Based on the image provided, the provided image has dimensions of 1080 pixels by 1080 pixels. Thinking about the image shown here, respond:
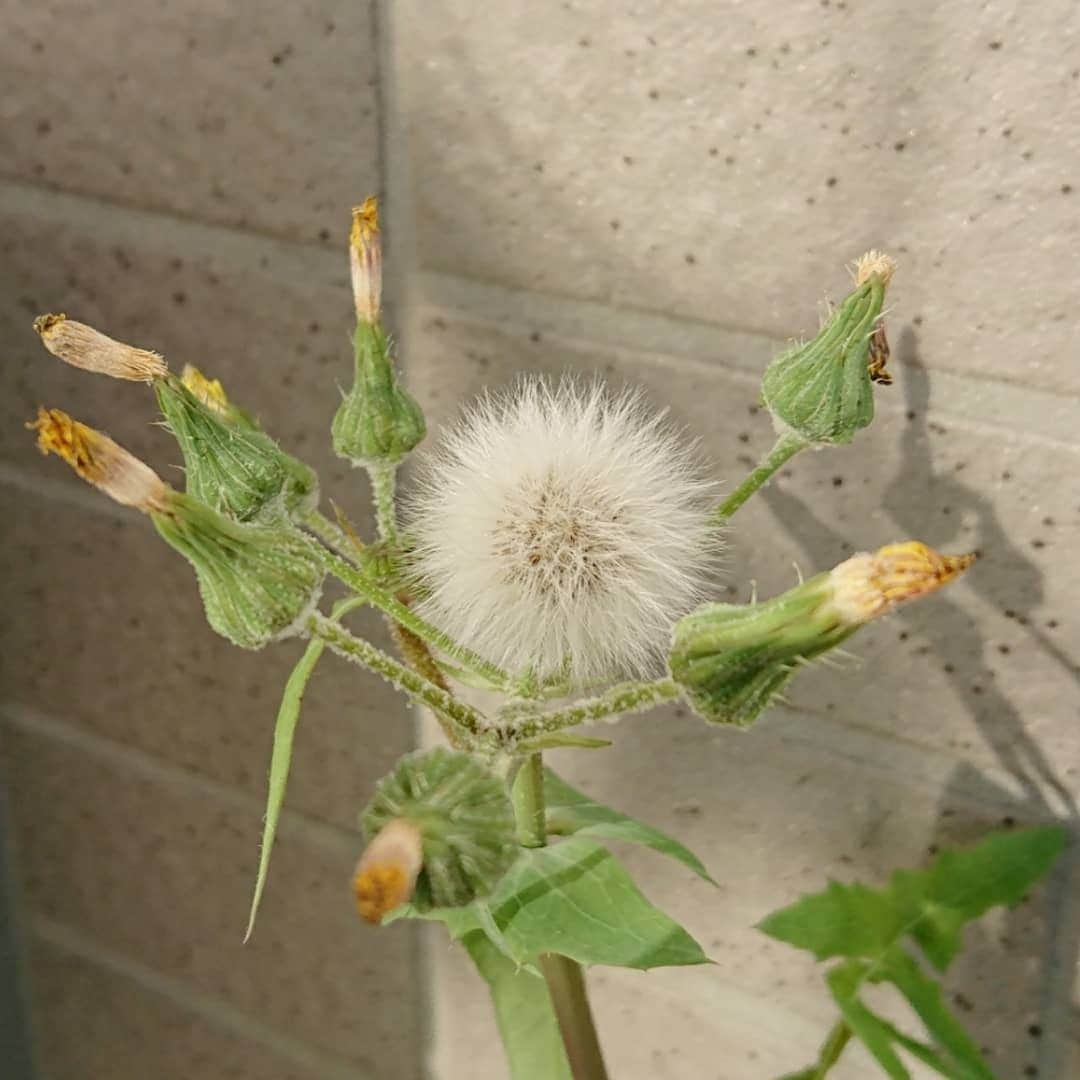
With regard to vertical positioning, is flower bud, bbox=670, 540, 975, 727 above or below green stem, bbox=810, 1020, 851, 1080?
above

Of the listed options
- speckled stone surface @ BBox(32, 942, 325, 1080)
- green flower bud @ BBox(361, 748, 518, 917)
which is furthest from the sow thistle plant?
speckled stone surface @ BBox(32, 942, 325, 1080)

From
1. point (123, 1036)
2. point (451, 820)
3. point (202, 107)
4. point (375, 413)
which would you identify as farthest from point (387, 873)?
point (123, 1036)

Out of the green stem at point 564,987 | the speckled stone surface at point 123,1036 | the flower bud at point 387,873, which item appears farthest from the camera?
the speckled stone surface at point 123,1036

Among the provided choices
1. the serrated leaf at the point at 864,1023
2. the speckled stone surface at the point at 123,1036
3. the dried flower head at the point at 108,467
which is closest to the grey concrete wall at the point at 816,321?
the serrated leaf at the point at 864,1023

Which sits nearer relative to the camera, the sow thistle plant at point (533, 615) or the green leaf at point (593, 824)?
the sow thistle plant at point (533, 615)

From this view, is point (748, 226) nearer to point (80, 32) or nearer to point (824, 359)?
point (824, 359)

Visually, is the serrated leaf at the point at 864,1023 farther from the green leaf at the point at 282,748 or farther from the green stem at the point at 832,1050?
the green leaf at the point at 282,748

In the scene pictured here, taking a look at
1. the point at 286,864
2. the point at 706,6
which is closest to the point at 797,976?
the point at 286,864

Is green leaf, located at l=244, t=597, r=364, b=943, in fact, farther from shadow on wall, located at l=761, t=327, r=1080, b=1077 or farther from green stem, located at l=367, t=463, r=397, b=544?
shadow on wall, located at l=761, t=327, r=1080, b=1077

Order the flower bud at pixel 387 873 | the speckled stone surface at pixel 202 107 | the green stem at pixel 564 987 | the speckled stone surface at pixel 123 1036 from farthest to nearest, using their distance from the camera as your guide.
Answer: the speckled stone surface at pixel 123 1036, the speckled stone surface at pixel 202 107, the green stem at pixel 564 987, the flower bud at pixel 387 873
